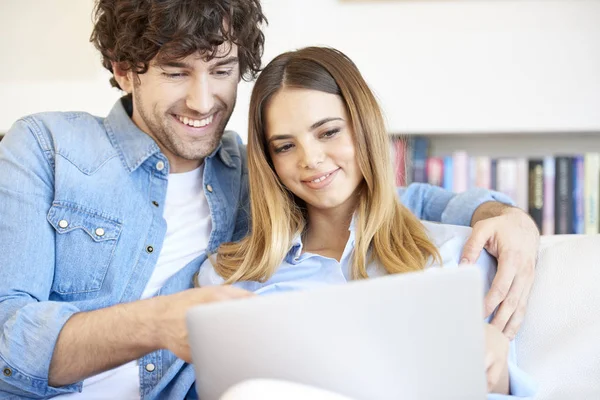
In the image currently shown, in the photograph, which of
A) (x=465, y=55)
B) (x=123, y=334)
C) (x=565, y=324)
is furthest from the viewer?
(x=465, y=55)

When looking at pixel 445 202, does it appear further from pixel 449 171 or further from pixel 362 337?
pixel 362 337

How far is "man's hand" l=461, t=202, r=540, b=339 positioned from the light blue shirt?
53 mm

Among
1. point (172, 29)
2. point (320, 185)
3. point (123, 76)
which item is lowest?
point (320, 185)

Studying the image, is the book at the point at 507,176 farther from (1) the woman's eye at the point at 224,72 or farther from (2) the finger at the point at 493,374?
(2) the finger at the point at 493,374

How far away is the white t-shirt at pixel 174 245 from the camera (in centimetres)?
150

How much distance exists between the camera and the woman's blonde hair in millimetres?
1535

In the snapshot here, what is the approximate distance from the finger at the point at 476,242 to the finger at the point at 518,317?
112 millimetres

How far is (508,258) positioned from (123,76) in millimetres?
1082

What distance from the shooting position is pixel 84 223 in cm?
156

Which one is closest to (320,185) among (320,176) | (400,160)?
(320,176)

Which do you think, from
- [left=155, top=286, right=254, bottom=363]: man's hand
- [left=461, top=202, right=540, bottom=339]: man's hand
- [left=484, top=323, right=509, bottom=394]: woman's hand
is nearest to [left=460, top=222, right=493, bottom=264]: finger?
[left=461, top=202, right=540, bottom=339]: man's hand

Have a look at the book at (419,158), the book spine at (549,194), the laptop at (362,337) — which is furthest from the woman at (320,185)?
the book spine at (549,194)

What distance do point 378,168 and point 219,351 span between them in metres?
0.77

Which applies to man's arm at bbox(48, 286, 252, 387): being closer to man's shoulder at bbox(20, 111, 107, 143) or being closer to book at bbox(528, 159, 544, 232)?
man's shoulder at bbox(20, 111, 107, 143)
